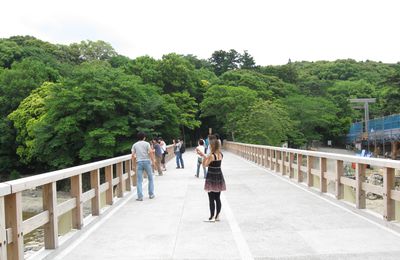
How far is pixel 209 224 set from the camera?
8336mm

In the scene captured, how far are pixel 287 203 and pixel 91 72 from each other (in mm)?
35114

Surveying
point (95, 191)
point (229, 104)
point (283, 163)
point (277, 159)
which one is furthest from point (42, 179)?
point (229, 104)

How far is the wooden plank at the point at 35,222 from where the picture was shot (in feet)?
18.2

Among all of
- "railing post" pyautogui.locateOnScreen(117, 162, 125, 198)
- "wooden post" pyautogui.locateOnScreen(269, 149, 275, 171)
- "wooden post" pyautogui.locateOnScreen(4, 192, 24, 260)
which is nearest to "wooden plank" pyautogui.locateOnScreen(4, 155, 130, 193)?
"wooden post" pyautogui.locateOnScreen(4, 192, 24, 260)

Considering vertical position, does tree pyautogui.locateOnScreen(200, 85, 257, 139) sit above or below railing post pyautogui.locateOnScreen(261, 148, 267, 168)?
above

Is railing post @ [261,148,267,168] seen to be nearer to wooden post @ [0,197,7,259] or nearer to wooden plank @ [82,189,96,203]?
wooden plank @ [82,189,96,203]

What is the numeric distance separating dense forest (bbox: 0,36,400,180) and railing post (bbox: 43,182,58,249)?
32.4 metres

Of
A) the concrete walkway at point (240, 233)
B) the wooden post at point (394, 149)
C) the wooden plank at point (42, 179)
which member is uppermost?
the wooden plank at point (42, 179)

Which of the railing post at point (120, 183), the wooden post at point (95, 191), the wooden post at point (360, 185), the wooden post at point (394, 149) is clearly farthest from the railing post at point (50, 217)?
the wooden post at point (394, 149)

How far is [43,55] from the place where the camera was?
224 ft

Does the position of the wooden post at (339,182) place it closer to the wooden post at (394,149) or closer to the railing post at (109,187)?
the railing post at (109,187)

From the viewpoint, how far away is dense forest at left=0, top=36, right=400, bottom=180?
40531mm

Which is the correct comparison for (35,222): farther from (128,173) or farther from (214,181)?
(128,173)

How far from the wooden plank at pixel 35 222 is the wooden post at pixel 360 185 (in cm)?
602
